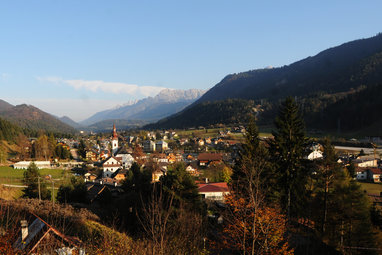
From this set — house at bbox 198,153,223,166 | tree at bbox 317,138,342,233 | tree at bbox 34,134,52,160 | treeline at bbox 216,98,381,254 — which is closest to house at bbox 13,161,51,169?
tree at bbox 34,134,52,160

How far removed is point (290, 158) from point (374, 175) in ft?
128

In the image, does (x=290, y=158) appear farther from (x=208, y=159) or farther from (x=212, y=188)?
(x=208, y=159)

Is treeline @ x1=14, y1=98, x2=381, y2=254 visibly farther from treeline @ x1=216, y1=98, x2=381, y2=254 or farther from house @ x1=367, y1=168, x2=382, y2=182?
house @ x1=367, y1=168, x2=382, y2=182

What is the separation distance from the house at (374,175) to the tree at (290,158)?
3768 centimetres

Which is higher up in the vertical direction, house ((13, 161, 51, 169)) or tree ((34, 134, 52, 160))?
tree ((34, 134, 52, 160))

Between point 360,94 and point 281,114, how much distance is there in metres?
119

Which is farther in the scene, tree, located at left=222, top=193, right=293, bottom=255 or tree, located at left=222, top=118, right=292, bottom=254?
tree, located at left=222, top=118, right=292, bottom=254

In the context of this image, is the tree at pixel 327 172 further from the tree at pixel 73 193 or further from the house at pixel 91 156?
the house at pixel 91 156

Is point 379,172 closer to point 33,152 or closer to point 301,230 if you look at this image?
point 301,230

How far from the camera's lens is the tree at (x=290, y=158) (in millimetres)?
17172

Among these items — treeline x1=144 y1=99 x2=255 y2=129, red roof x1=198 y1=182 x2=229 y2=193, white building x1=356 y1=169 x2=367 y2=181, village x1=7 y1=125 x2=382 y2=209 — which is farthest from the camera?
treeline x1=144 y1=99 x2=255 y2=129

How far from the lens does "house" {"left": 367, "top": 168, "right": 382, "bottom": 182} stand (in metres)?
46.2

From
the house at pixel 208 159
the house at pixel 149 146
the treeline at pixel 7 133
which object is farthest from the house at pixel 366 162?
the treeline at pixel 7 133

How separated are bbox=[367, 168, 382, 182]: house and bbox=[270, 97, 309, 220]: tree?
37.7 metres
